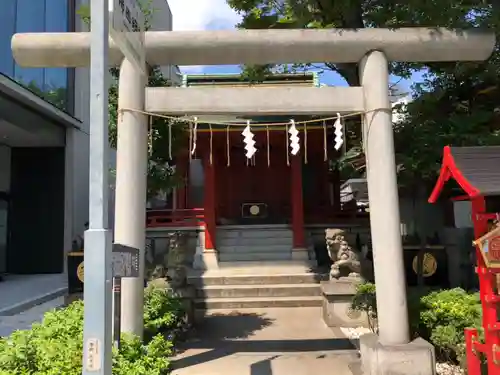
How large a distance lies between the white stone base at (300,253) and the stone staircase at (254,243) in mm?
141

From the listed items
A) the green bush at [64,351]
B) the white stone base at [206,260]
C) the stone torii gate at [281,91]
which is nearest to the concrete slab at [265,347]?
the green bush at [64,351]

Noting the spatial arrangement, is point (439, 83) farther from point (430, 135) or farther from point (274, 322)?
point (274, 322)

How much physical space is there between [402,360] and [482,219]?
6.38 feet

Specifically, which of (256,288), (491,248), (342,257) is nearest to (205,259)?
(256,288)

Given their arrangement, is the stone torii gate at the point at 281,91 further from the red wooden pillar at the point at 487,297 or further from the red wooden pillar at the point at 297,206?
the red wooden pillar at the point at 297,206

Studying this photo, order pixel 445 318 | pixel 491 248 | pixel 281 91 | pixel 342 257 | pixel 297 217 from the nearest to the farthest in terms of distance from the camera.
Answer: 1. pixel 491 248
2. pixel 445 318
3. pixel 281 91
4. pixel 342 257
5. pixel 297 217

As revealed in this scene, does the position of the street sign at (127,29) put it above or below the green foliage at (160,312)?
above

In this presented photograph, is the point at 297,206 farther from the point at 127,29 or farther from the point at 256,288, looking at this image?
the point at 127,29

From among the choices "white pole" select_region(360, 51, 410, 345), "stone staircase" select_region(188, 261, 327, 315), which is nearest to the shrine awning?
"white pole" select_region(360, 51, 410, 345)

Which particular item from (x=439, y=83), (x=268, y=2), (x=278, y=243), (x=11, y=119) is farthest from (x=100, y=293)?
(x=11, y=119)

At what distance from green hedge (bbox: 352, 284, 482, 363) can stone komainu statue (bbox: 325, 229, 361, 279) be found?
8.63 feet

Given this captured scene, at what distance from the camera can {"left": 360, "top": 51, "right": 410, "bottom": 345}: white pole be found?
228 inches

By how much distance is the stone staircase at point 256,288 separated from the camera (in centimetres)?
1052

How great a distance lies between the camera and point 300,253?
1280 centimetres
